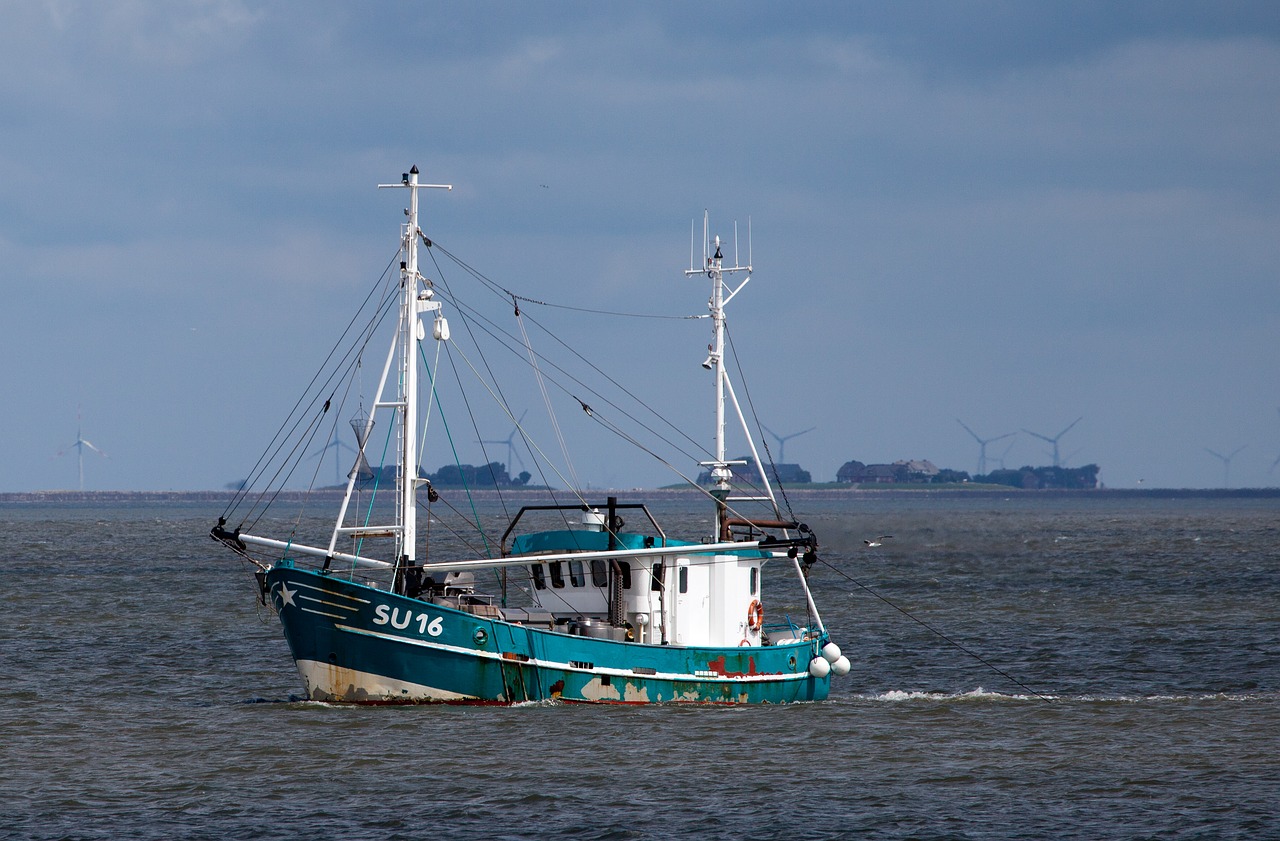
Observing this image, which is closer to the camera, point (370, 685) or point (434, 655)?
point (434, 655)

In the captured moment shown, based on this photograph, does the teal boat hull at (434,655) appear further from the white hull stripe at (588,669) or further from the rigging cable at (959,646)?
the rigging cable at (959,646)

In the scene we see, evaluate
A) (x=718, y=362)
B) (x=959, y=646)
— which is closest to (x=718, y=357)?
(x=718, y=362)

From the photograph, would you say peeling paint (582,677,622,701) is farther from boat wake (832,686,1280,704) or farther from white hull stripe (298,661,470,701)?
boat wake (832,686,1280,704)

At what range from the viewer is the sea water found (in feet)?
86.0

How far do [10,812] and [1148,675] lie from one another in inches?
1243

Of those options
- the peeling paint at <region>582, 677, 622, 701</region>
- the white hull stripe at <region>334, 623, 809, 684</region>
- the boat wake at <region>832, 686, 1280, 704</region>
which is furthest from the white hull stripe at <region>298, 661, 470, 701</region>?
the boat wake at <region>832, 686, 1280, 704</region>

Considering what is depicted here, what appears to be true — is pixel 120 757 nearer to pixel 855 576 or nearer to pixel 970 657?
pixel 970 657

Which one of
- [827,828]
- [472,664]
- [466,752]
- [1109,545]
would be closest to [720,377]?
[472,664]

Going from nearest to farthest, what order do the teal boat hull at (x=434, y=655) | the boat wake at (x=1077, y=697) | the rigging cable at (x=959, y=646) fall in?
1. the teal boat hull at (x=434, y=655)
2. the boat wake at (x=1077, y=697)
3. the rigging cable at (x=959, y=646)

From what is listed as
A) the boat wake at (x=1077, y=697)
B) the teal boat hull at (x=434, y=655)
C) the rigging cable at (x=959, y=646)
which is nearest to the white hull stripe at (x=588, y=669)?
the teal boat hull at (x=434, y=655)

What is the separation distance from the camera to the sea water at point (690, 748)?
86.0 ft

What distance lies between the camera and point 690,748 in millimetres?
32031

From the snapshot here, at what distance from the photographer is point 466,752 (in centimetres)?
3108

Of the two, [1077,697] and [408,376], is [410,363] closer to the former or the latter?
[408,376]
